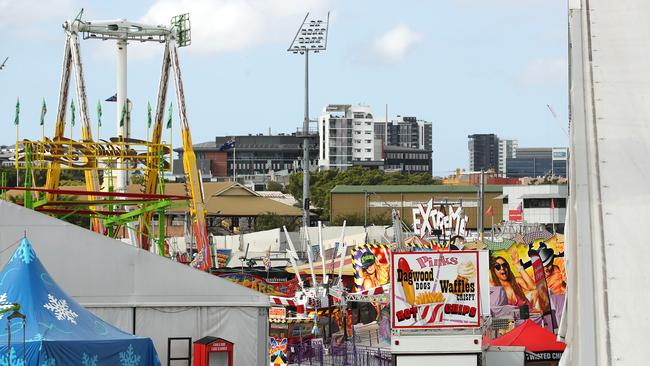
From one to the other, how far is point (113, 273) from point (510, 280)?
72.0ft

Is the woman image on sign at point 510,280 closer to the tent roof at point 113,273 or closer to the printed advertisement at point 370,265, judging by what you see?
the printed advertisement at point 370,265

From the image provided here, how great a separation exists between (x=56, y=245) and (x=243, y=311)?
3.86 m

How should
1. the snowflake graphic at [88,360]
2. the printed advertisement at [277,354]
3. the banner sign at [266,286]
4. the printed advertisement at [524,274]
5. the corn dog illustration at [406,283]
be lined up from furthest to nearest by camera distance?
1. the banner sign at [266,286]
2. the printed advertisement at [524,274]
3. the printed advertisement at [277,354]
4. the corn dog illustration at [406,283]
5. the snowflake graphic at [88,360]

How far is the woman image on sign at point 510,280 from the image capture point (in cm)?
4422

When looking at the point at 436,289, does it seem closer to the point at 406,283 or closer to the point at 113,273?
the point at 406,283

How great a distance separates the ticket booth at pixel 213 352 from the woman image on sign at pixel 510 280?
1968cm

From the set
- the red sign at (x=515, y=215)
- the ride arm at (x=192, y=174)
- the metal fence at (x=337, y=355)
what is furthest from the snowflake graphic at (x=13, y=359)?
the red sign at (x=515, y=215)

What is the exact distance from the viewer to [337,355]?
36500mm

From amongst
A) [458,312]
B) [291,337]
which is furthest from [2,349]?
[291,337]

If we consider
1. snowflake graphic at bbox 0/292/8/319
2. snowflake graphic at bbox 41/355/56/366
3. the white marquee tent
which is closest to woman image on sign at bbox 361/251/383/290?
the white marquee tent

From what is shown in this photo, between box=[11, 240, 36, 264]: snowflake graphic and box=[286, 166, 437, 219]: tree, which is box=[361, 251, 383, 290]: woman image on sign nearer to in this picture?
box=[11, 240, 36, 264]: snowflake graphic

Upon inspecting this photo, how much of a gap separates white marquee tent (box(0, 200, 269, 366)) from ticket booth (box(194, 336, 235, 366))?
1.51 feet

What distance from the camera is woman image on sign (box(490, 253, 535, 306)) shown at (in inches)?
1741

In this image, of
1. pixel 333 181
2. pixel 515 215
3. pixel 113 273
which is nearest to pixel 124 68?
pixel 113 273
